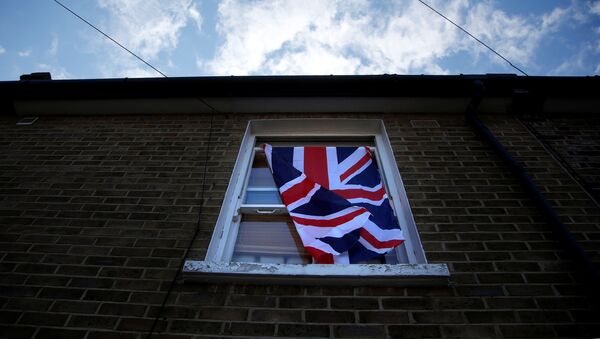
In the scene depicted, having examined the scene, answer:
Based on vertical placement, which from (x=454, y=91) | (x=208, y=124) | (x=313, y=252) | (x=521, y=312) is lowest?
(x=521, y=312)

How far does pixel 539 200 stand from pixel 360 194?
144 centimetres

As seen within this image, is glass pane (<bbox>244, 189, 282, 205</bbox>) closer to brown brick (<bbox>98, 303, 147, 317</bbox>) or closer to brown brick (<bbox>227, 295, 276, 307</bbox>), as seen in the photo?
brown brick (<bbox>227, 295, 276, 307</bbox>)

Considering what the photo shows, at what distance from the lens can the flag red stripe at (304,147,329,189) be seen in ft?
10.3

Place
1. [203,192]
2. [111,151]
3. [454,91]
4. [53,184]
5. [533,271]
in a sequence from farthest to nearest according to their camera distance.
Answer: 1. [454,91]
2. [111,151]
3. [53,184]
4. [203,192]
5. [533,271]

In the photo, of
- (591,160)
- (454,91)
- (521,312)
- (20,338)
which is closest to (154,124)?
(20,338)

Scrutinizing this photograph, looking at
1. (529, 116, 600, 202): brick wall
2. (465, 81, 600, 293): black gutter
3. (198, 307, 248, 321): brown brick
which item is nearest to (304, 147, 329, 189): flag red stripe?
(198, 307, 248, 321): brown brick

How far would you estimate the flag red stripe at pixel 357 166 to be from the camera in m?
3.17

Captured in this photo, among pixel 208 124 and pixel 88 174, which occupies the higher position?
pixel 208 124

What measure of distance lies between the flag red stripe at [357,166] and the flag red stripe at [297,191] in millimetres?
357

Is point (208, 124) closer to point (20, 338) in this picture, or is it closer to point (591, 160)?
point (20, 338)

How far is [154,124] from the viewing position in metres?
3.83

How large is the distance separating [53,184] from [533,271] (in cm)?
411

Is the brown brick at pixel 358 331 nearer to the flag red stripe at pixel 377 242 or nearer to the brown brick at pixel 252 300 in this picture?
the brown brick at pixel 252 300

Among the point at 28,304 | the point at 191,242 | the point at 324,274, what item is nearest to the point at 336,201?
the point at 324,274
